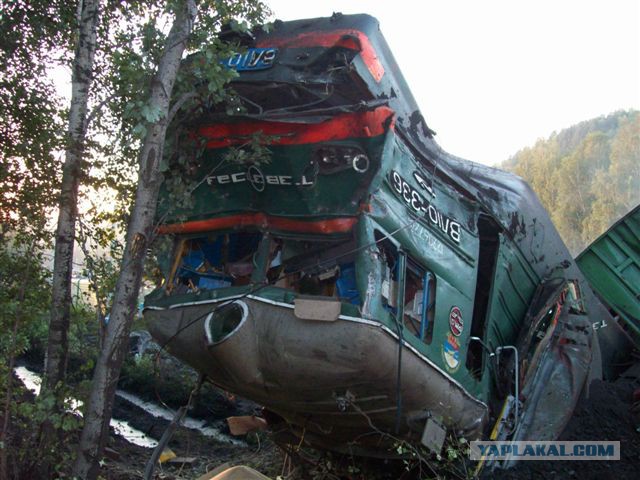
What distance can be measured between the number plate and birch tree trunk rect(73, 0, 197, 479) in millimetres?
505

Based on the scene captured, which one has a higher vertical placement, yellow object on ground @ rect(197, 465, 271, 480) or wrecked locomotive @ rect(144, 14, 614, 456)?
wrecked locomotive @ rect(144, 14, 614, 456)

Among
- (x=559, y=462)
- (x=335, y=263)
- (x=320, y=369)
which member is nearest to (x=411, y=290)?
(x=335, y=263)

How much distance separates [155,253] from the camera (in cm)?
582

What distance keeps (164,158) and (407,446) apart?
321 centimetres

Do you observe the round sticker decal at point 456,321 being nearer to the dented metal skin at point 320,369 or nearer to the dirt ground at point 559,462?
the dented metal skin at point 320,369

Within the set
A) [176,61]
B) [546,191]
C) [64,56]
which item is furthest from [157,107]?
[546,191]

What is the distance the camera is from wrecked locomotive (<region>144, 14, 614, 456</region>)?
15.6ft

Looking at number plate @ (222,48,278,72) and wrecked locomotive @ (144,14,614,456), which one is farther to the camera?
number plate @ (222,48,278,72)

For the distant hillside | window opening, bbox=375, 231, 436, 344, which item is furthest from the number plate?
the distant hillside

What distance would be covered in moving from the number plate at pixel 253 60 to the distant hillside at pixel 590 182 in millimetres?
40001

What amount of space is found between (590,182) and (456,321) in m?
45.4

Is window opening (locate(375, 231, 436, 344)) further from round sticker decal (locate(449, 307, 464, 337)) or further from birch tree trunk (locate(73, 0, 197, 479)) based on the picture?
birch tree trunk (locate(73, 0, 197, 479))

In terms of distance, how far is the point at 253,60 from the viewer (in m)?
5.38

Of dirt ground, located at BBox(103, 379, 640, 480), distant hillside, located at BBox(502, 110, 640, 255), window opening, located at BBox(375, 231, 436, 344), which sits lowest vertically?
dirt ground, located at BBox(103, 379, 640, 480)
